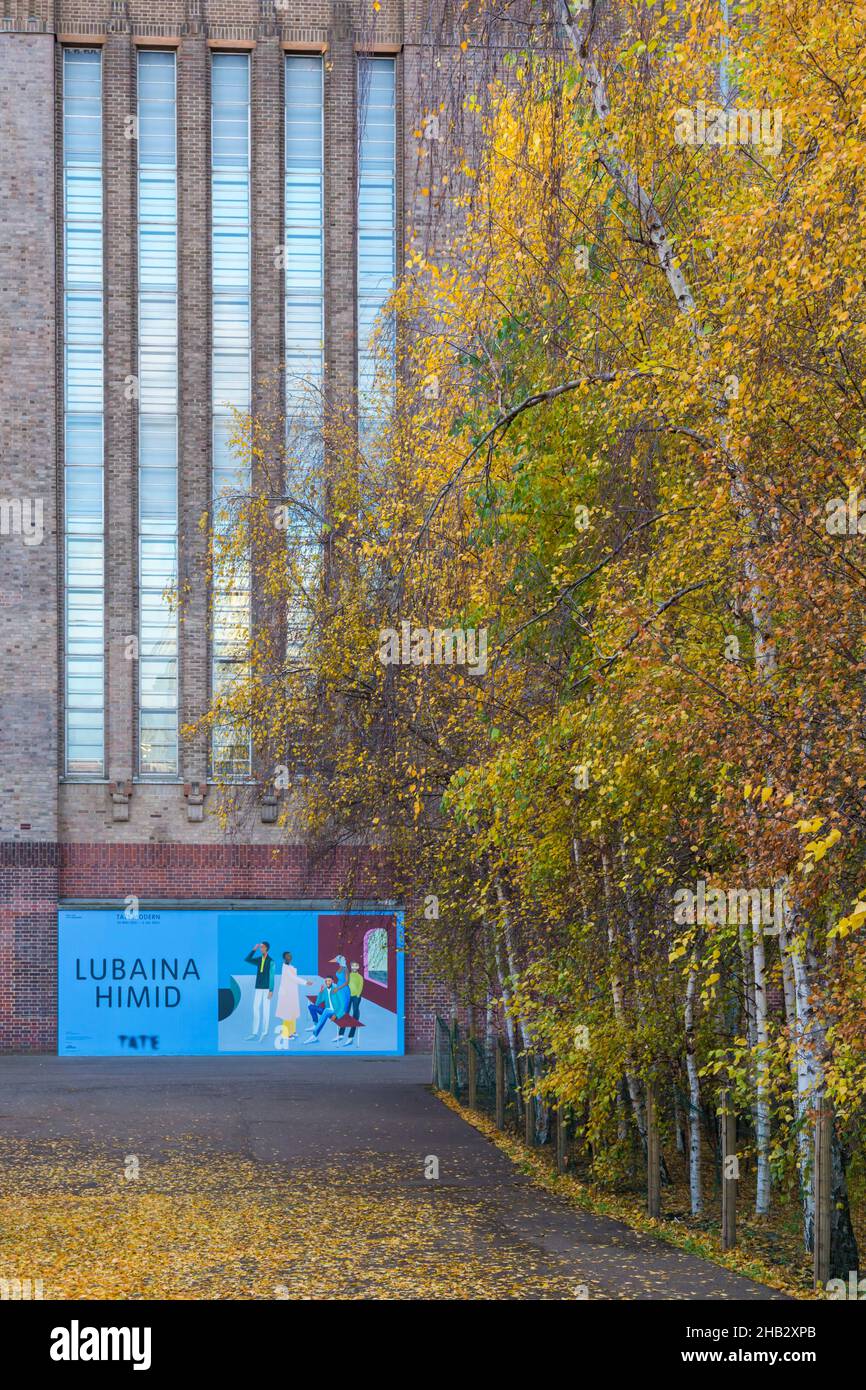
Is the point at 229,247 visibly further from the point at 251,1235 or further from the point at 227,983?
the point at 251,1235

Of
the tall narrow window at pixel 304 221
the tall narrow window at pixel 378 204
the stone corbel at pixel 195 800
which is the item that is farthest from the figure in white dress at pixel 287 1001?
the tall narrow window at pixel 378 204

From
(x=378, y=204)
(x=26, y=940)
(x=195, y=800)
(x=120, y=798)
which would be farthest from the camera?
(x=378, y=204)

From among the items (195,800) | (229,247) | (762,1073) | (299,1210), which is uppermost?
(229,247)

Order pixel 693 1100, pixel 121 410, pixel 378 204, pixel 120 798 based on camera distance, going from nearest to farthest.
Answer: pixel 693 1100, pixel 120 798, pixel 121 410, pixel 378 204

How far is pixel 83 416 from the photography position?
31.1 m

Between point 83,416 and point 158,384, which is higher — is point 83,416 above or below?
below

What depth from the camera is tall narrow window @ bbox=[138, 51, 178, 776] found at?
3089 centimetres

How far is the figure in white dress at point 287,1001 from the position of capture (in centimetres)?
3114

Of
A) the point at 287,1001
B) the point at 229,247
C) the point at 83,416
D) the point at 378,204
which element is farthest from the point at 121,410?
the point at 287,1001

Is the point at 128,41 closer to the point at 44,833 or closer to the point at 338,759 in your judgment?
the point at 44,833

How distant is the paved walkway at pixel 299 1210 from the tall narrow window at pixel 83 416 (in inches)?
360

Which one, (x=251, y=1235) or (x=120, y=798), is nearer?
(x=251, y=1235)

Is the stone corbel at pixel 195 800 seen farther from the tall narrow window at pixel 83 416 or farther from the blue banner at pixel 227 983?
the blue banner at pixel 227 983

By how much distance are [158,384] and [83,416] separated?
1.58m
